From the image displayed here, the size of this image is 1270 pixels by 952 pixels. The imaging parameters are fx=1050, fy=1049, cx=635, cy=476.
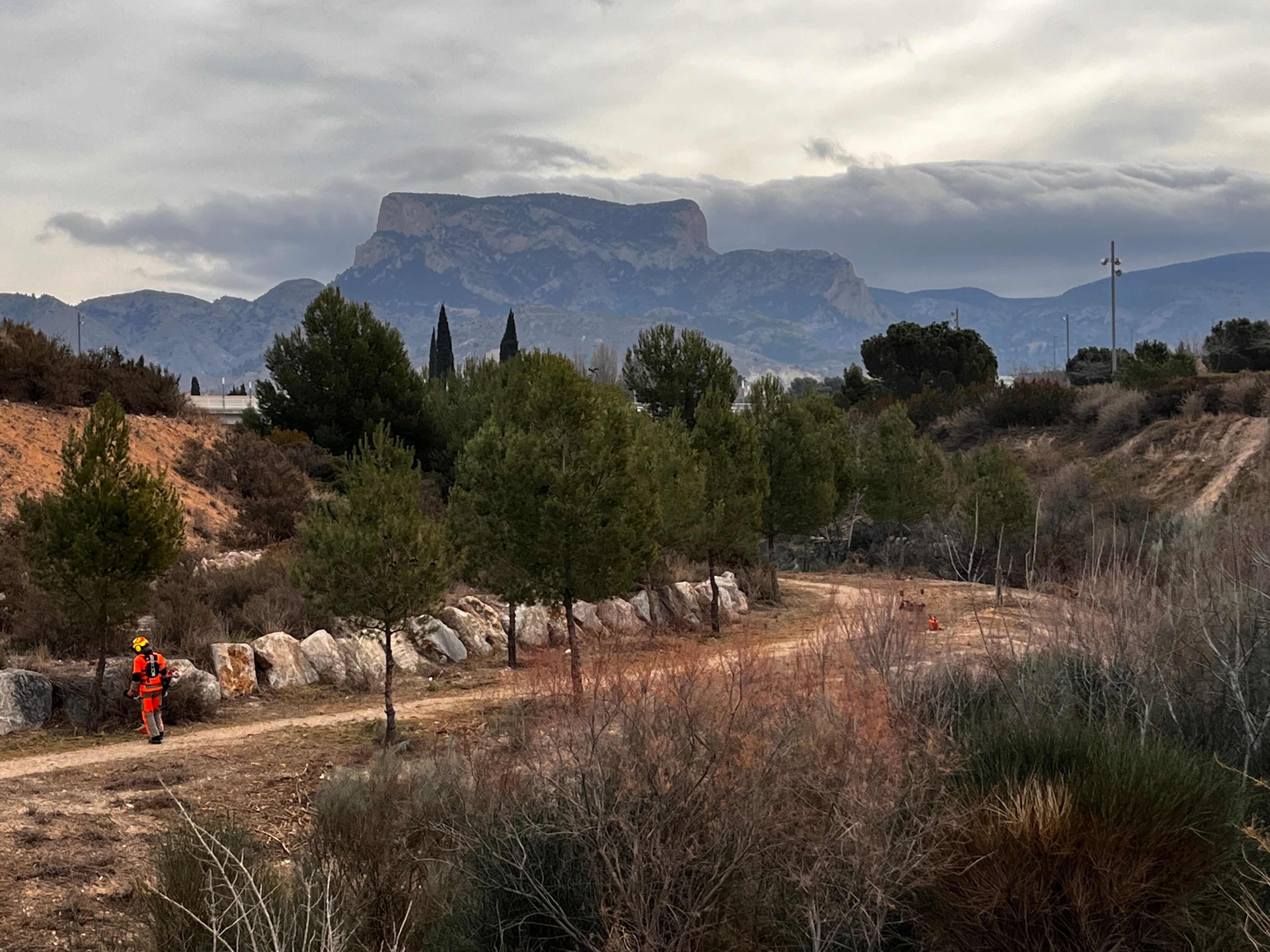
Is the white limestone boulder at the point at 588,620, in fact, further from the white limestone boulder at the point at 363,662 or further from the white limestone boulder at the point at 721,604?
the white limestone boulder at the point at 363,662

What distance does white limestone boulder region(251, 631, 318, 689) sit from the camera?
17.2 metres

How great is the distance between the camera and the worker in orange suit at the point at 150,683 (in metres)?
13.9

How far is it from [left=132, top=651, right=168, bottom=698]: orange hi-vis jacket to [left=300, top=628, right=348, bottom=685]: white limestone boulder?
3.88 meters

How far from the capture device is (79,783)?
39.0 feet

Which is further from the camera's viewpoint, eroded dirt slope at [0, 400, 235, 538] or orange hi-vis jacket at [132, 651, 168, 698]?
eroded dirt slope at [0, 400, 235, 538]

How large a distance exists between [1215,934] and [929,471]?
33.4 m

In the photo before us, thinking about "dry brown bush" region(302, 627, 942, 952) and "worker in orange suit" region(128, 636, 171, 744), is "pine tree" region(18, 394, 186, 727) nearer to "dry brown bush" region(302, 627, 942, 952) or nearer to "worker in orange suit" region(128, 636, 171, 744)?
"worker in orange suit" region(128, 636, 171, 744)

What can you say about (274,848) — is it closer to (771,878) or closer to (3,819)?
(3,819)

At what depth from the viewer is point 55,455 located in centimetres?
2841

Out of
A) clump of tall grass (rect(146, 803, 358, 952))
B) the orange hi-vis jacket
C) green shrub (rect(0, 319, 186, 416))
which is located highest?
green shrub (rect(0, 319, 186, 416))

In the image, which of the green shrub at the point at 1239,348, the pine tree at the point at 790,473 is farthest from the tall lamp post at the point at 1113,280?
the pine tree at the point at 790,473

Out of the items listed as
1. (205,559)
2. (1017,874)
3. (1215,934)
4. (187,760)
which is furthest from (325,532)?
(205,559)

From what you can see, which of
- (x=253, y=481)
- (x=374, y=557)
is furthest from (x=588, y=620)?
(x=253, y=481)

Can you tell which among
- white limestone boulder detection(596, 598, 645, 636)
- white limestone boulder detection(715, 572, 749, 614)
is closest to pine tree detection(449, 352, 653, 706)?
white limestone boulder detection(596, 598, 645, 636)
